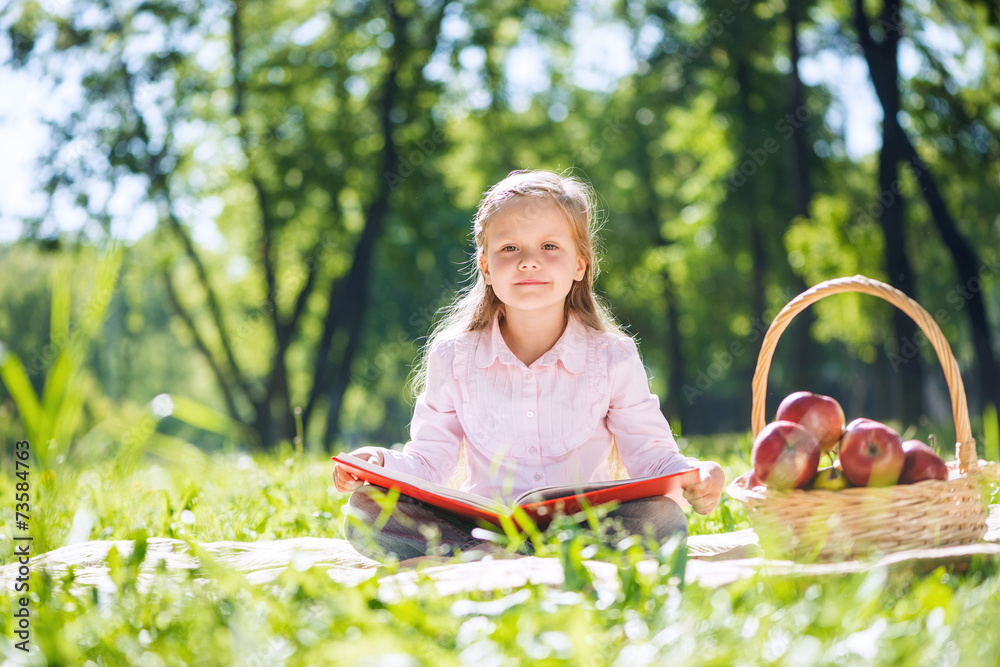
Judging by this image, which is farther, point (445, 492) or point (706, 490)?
point (706, 490)

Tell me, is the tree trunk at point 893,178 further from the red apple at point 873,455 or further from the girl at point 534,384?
the red apple at point 873,455

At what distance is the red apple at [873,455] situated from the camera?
2141 mm

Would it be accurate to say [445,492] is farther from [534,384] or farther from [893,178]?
[893,178]

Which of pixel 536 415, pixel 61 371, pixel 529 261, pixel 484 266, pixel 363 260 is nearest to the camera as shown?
pixel 61 371

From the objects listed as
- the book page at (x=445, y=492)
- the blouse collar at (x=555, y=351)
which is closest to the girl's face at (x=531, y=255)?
the blouse collar at (x=555, y=351)

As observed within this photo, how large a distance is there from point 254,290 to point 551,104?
7689 millimetres

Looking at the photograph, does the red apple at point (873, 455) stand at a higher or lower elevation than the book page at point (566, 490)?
higher

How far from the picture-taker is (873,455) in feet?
7.02

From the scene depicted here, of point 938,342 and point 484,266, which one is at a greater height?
point 484,266

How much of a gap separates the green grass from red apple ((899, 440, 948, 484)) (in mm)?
286

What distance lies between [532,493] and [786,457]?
2.14 feet

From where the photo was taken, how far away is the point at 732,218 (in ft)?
47.9

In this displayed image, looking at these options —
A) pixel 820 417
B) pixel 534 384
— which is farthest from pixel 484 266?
pixel 820 417

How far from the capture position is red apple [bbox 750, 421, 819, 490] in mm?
2137
